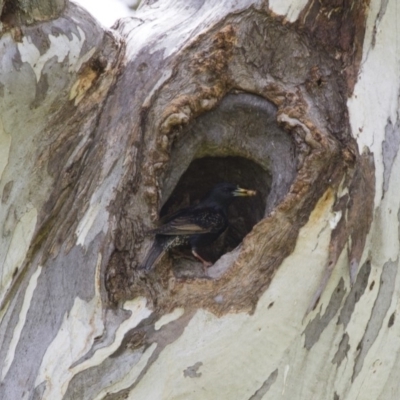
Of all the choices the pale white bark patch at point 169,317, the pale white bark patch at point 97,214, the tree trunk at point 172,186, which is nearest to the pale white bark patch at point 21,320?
the tree trunk at point 172,186

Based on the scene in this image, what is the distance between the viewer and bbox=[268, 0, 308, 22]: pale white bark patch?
3426mm

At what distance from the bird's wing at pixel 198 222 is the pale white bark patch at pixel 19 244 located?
70 centimetres

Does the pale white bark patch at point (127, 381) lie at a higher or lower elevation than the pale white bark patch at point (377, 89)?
lower

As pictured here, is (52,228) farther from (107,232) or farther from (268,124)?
(268,124)

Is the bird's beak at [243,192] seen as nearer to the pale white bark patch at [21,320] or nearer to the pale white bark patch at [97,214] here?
the pale white bark patch at [97,214]

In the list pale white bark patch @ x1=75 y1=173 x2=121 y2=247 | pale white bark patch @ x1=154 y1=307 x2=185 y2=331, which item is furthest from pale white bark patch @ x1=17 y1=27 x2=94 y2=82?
pale white bark patch @ x1=154 y1=307 x2=185 y2=331

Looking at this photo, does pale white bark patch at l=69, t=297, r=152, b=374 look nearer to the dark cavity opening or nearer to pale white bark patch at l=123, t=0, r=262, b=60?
the dark cavity opening

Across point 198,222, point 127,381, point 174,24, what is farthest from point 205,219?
point 127,381

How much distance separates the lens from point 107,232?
3.28 meters

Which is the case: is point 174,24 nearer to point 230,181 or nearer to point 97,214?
point 97,214

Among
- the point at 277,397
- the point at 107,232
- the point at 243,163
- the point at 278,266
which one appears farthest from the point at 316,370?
the point at 243,163

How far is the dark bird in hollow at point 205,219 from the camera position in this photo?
163 inches

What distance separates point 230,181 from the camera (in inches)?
187

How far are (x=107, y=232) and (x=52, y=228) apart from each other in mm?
280
